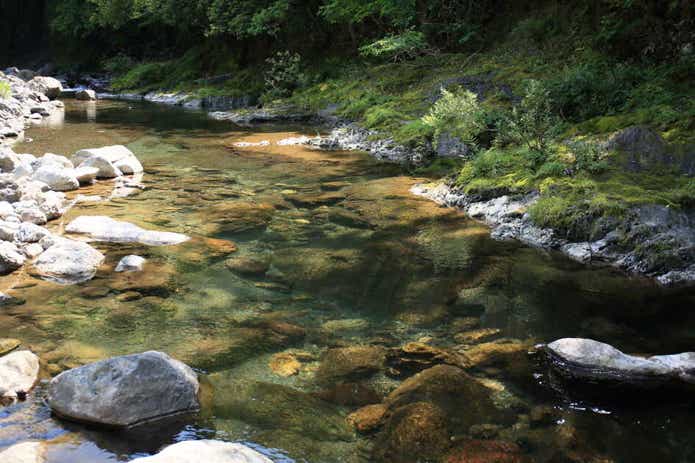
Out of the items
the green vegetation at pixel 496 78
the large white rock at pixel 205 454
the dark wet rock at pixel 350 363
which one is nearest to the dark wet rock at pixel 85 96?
the green vegetation at pixel 496 78

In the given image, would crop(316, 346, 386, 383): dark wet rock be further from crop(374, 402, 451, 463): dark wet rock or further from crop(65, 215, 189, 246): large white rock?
crop(65, 215, 189, 246): large white rock

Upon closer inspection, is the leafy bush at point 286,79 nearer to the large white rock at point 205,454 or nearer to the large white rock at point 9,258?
the large white rock at point 9,258

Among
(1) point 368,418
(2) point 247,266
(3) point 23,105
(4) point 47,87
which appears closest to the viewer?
(1) point 368,418

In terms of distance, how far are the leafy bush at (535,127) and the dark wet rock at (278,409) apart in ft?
19.9

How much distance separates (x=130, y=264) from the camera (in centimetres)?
671

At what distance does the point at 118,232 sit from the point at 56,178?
3464 millimetres

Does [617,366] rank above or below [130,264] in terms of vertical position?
above

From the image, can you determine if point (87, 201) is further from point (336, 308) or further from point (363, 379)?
point (363, 379)

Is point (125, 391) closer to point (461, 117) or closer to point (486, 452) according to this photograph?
point (486, 452)

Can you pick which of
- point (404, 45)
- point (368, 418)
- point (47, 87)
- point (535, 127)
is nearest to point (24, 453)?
point (368, 418)

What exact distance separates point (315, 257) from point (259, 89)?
18.9 metres

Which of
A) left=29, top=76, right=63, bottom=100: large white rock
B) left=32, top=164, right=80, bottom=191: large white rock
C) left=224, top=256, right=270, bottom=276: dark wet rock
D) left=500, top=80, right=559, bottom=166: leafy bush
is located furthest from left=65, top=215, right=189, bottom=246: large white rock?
left=29, top=76, right=63, bottom=100: large white rock

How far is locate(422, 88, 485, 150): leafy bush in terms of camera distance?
438 inches

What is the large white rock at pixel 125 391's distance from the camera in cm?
393
